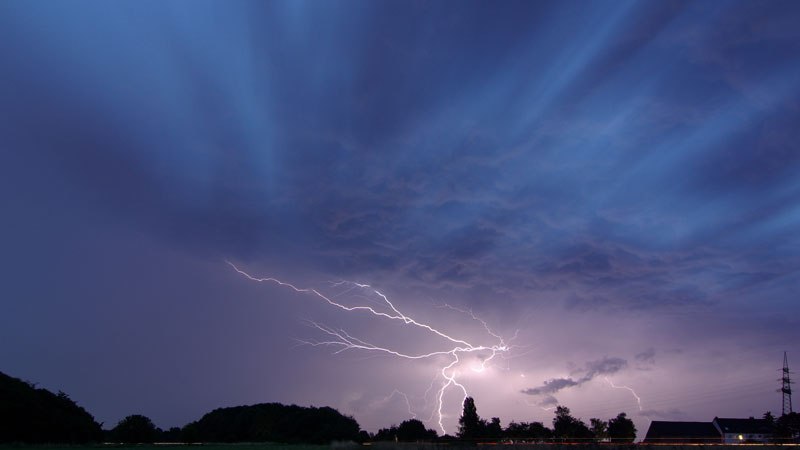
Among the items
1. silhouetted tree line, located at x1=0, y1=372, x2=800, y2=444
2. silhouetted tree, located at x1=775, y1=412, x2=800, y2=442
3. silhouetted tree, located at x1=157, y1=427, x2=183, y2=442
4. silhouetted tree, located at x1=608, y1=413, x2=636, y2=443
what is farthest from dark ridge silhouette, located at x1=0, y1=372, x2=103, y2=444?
silhouetted tree, located at x1=775, y1=412, x2=800, y2=442

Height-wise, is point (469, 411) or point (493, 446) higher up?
point (469, 411)

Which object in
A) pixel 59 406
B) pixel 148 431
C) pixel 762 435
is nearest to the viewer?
pixel 59 406

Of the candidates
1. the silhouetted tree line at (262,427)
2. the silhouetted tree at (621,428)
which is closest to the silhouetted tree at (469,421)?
the silhouetted tree line at (262,427)

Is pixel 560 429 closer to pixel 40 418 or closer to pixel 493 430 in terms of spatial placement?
pixel 493 430

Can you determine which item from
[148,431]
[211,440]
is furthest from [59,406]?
[211,440]

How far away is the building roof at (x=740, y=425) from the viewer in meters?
90.9

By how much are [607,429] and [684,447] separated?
167 feet

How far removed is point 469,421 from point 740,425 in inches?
1879

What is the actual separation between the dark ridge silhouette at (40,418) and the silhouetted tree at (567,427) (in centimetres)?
5338

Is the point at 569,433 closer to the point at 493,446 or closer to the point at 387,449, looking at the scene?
the point at 387,449

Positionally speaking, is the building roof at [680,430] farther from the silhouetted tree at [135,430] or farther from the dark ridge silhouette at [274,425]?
the silhouetted tree at [135,430]

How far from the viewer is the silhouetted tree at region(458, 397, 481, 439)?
76562mm

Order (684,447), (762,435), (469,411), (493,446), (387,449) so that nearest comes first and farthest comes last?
1. (684,447)
2. (493,446)
3. (387,449)
4. (469,411)
5. (762,435)

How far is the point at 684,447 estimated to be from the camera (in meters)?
27.6
